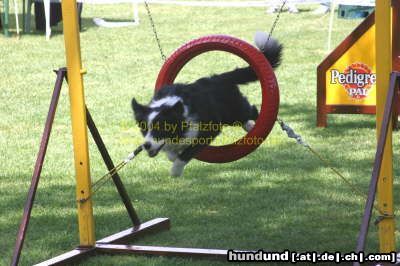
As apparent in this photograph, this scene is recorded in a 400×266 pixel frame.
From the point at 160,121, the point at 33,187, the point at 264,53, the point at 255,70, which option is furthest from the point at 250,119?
the point at 33,187

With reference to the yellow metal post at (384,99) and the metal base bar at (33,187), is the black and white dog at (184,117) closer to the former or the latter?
the metal base bar at (33,187)

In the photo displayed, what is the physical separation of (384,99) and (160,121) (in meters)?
1.15

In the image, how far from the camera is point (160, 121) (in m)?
4.64

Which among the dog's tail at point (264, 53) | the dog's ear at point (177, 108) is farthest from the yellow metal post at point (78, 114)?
the dog's tail at point (264, 53)

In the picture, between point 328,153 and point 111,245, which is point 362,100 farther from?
point 111,245

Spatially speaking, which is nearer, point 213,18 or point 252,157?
point 252,157

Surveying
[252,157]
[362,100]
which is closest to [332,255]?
[252,157]

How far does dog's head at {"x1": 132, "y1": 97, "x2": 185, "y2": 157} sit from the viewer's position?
464 centimetres

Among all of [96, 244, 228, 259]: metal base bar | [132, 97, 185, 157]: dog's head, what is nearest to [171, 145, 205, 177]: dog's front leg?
[132, 97, 185, 157]: dog's head

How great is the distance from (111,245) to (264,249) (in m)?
0.90

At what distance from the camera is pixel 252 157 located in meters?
7.69

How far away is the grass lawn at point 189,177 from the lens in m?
5.60

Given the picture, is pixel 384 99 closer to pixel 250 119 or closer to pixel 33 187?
pixel 250 119

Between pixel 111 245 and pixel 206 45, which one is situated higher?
pixel 206 45
